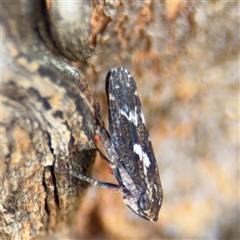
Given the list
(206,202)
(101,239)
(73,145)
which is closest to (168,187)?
(206,202)

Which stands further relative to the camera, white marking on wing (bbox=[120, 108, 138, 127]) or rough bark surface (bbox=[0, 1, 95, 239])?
white marking on wing (bbox=[120, 108, 138, 127])

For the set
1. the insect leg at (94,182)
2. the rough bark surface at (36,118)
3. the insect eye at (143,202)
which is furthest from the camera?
the insect eye at (143,202)

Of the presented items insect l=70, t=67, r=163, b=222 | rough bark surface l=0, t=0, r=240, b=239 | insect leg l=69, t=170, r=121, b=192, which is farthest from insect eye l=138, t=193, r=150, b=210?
rough bark surface l=0, t=0, r=240, b=239

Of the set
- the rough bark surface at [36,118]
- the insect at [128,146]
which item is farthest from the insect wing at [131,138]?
the rough bark surface at [36,118]

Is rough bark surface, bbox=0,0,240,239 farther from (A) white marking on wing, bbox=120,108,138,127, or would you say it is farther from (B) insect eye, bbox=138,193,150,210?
(B) insect eye, bbox=138,193,150,210

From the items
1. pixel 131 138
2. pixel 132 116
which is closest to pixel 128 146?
pixel 131 138

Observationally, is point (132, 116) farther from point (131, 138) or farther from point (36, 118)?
point (36, 118)

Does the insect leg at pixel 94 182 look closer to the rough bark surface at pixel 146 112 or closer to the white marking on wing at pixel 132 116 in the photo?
the rough bark surface at pixel 146 112

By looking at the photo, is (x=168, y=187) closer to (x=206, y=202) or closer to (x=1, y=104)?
(x=206, y=202)
